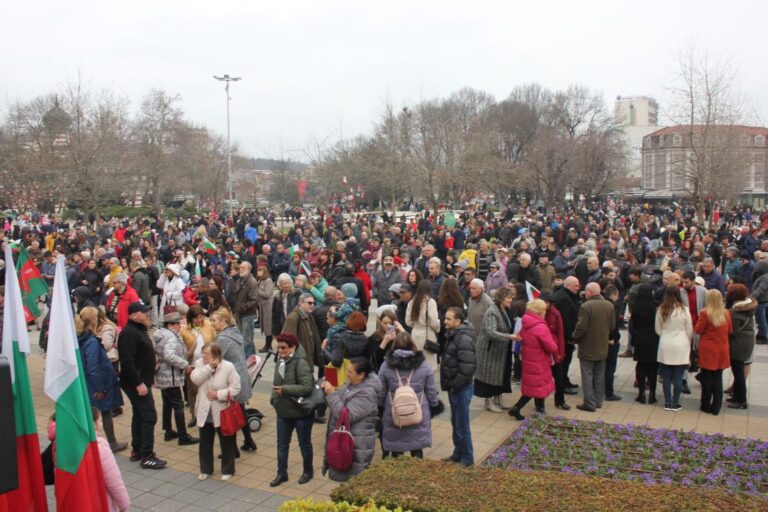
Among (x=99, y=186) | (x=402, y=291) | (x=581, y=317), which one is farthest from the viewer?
(x=99, y=186)

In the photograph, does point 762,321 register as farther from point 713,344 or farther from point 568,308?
point 568,308

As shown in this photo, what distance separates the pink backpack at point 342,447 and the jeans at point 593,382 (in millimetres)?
4091

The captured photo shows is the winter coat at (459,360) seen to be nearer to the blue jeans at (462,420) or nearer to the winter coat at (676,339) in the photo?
the blue jeans at (462,420)

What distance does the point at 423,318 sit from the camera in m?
8.68

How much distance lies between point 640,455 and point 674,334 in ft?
6.93

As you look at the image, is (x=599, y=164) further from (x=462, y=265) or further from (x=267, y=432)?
(x=267, y=432)

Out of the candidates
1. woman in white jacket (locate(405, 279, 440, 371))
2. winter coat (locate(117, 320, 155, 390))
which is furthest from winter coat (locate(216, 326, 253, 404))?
woman in white jacket (locate(405, 279, 440, 371))

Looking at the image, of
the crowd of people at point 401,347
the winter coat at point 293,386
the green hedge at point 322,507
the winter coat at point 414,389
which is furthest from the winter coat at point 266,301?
the green hedge at point 322,507

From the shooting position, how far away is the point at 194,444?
792 cm

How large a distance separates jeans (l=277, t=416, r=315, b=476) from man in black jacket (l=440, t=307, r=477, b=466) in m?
1.45

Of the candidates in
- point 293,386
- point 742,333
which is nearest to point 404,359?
point 293,386

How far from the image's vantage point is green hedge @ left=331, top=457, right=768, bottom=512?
449 cm

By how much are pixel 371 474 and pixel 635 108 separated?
5339 inches

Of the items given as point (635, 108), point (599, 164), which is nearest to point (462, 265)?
point (599, 164)
